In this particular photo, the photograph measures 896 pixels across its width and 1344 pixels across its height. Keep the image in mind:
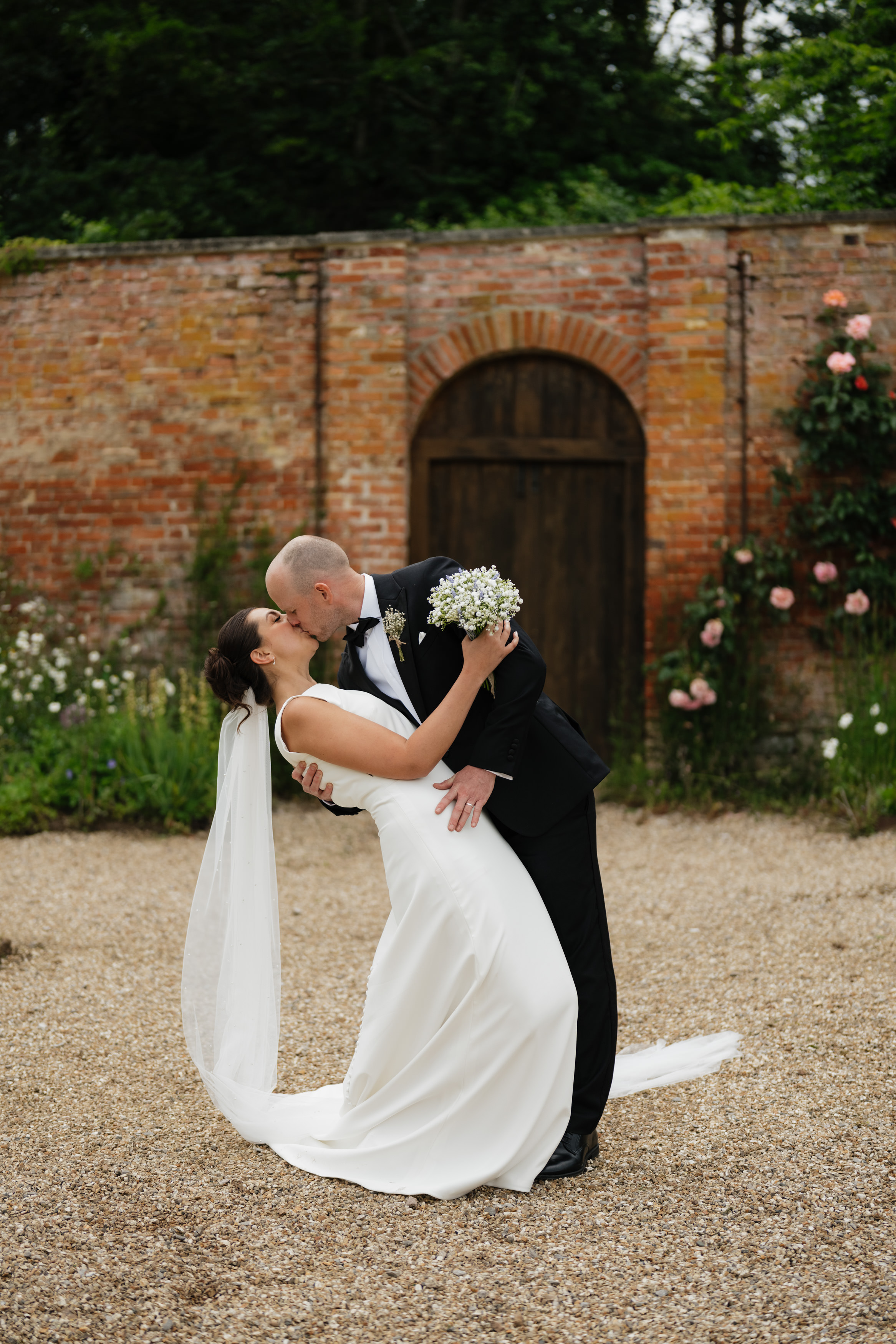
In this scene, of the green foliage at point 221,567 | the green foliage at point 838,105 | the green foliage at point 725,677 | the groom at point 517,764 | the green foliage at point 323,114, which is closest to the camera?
the groom at point 517,764

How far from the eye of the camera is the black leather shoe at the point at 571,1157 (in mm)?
2701

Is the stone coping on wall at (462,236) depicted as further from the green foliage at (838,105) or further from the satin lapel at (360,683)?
the satin lapel at (360,683)

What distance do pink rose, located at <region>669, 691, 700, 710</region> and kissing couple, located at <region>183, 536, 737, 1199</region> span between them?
4.09 metres

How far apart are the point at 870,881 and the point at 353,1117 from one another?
11.0 feet

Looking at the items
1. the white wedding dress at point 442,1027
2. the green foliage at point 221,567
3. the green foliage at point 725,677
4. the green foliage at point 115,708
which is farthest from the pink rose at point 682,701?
the white wedding dress at point 442,1027

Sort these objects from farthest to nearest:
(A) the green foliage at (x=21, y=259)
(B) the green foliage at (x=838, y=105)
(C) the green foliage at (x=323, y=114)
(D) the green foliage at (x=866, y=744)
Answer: (C) the green foliage at (x=323, y=114)
(B) the green foliage at (x=838, y=105)
(A) the green foliage at (x=21, y=259)
(D) the green foliage at (x=866, y=744)

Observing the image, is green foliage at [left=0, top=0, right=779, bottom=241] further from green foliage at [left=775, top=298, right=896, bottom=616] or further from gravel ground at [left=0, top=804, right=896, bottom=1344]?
gravel ground at [left=0, top=804, right=896, bottom=1344]

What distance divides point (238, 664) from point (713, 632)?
15.0 ft

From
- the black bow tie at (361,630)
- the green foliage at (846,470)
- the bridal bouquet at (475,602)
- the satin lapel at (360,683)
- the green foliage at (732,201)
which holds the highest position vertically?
the green foliage at (732,201)

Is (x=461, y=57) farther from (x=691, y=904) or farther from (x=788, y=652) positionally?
(x=691, y=904)

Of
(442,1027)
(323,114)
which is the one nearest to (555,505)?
(442,1027)

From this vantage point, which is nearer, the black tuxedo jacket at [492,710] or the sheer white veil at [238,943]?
the black tuxedo jacket at [492,710]

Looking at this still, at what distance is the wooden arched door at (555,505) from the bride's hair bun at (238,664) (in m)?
4.80

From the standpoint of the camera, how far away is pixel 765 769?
7.19 m
